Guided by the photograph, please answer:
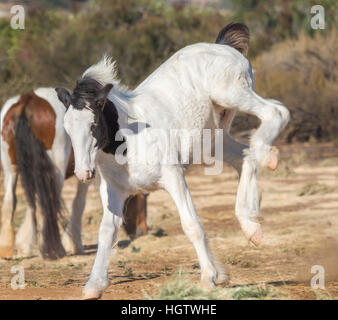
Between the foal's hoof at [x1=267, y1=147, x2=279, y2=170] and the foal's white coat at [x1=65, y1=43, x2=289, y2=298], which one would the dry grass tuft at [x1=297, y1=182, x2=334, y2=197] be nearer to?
the foal's white coat at [x1=65, y1=43, x2=289, y2=298]

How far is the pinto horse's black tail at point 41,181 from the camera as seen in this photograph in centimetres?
845

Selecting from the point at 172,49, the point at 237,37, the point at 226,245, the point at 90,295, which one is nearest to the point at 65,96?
the point at 90,295

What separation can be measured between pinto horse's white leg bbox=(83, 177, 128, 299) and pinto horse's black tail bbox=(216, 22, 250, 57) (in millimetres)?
1913

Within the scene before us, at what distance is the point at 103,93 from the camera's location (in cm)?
525

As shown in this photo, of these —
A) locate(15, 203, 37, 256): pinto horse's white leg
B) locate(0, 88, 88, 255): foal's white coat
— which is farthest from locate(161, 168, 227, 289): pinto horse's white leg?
locate(15, 203, 37, 256): pinto horse's white leg

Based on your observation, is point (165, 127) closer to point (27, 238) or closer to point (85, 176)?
point (85, 176)

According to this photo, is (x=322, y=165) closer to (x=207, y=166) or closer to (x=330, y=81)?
(x=330, y=81)

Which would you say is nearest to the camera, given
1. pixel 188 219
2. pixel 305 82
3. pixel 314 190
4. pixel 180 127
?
pixel 188 219

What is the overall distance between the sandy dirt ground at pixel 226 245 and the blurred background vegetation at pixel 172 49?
194 centimetres

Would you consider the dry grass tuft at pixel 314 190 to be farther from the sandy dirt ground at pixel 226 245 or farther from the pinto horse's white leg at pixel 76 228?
the pinto horse's white leg at pixel 76 228

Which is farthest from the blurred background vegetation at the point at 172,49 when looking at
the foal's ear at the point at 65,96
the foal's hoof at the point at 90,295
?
the foal's hoof at the point at 90,295

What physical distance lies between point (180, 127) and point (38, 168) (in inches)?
133

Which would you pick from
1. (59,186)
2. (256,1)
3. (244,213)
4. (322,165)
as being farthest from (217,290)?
(256,1)

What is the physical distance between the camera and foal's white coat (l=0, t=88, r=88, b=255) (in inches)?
350
